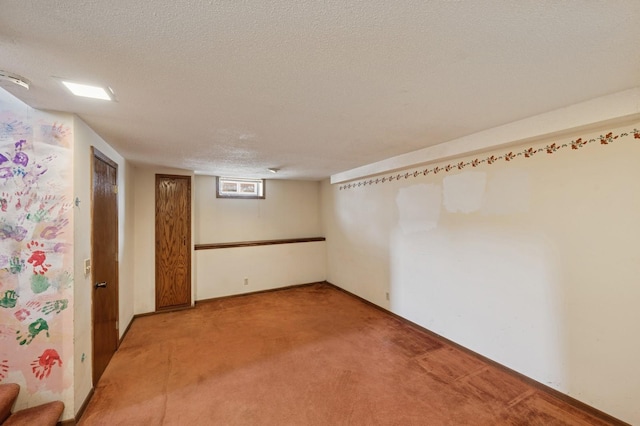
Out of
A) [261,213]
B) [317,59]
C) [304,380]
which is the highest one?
[317,59]

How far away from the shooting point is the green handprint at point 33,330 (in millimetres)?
1715

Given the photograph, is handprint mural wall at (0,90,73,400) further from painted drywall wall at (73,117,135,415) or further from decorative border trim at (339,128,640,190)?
decorative border trim at (339,128,640,190)

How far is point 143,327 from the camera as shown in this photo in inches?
135

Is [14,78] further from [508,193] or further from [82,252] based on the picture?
[508,193]

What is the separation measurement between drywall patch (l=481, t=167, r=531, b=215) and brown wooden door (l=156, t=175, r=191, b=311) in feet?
13.3

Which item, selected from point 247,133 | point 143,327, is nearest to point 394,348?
point 247,133

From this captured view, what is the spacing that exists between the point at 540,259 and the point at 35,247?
3797mm

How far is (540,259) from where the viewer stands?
2.17 m

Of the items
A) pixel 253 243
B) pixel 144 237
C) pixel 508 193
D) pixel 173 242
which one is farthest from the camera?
pixel 253 243

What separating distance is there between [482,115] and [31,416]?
3709 mm

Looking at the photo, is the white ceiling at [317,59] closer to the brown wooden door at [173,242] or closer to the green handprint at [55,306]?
the green handprint at [55,306]

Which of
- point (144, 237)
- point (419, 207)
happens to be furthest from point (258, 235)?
point (419, 207)

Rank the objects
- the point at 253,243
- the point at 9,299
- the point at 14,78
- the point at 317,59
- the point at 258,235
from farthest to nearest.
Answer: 1. the point at 258,235
2. the point at 253,243
3. the point at 9,299
4. the point at 14,78
5. the point at 317,59

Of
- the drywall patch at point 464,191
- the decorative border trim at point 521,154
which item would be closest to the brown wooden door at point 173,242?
the decorative border trim at point 521,154
